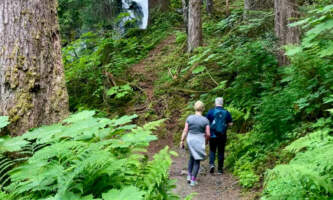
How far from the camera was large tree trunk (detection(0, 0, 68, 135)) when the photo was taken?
3.91m

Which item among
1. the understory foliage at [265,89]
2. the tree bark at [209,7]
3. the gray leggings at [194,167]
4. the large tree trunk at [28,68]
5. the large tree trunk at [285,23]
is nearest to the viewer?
the large tree trunk at [28,68]

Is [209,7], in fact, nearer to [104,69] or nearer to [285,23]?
[104,69]

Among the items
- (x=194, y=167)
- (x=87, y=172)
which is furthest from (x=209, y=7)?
(x=87, y=172)

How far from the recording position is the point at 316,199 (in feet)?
10.6

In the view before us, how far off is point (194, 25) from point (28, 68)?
832cm

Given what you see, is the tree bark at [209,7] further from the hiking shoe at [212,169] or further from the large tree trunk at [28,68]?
the large tree trunk at [28,68]

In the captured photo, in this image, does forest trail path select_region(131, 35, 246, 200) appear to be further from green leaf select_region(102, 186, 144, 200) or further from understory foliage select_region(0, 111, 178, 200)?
green leaf select_region(102, 186, 144, 200)

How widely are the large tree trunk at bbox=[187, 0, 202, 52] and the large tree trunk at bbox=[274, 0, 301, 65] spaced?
4356 millimetres

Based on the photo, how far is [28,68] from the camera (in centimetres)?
401

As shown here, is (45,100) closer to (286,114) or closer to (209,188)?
(209,188)

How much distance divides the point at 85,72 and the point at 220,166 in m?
7.73

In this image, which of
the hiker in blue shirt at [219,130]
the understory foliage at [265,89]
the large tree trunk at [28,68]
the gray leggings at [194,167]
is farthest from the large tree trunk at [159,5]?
the large tree trunk at [28,68]

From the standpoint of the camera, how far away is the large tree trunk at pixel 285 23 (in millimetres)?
6930

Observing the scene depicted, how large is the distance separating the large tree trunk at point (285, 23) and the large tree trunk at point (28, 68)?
5.25m
